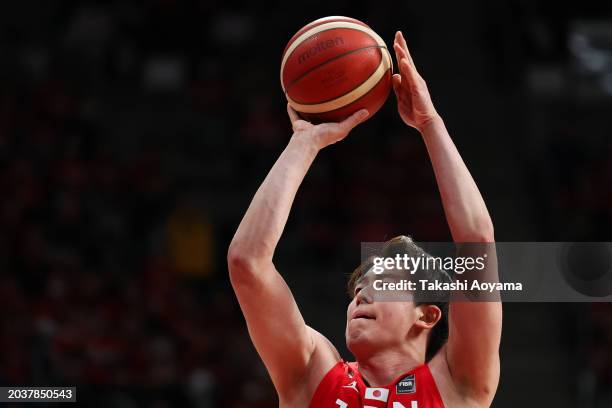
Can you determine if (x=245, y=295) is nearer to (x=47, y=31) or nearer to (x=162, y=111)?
(x=162, y=111)

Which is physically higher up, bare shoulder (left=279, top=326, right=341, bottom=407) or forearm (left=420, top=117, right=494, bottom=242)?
forearm (left=420, top=117, right=494, bottom=242)

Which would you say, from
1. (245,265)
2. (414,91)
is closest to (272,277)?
(245,265)

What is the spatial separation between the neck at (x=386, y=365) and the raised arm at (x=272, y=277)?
209 mm

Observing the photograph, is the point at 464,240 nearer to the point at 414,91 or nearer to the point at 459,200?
the point at 459,200

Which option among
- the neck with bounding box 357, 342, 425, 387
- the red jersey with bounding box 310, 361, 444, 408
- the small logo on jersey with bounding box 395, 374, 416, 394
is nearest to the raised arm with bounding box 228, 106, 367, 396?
the red jersey with bounding box 310, 361, 444, 408

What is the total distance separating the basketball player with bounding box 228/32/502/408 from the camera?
3197 mm

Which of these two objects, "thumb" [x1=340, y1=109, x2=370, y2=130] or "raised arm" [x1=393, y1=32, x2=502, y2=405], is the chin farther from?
"thumb" [x1=340, y1=109, x2=370, y2=130]

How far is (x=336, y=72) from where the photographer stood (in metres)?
3.57

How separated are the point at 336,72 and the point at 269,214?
2.16ft

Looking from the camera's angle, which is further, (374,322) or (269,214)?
(374,322)

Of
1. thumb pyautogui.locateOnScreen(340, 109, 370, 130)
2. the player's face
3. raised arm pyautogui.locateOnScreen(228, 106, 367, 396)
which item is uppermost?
thumb pyautogui.locateOnScreen(340, 109, 370, 130)

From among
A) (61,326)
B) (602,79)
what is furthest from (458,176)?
(602,79)

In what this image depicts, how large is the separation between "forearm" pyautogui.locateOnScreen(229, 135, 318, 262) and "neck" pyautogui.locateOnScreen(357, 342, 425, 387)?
0.55 metres

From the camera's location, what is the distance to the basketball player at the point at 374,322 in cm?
320
